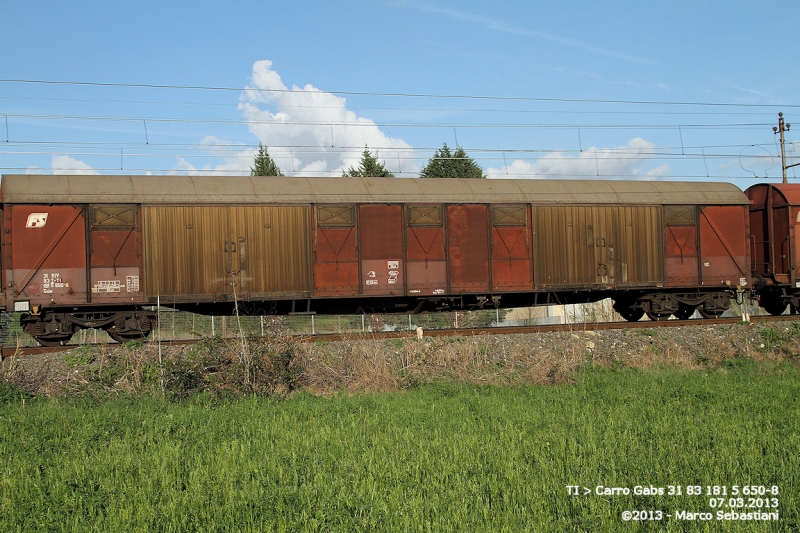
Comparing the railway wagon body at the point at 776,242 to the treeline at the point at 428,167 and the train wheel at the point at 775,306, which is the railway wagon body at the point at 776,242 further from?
the treeline at the point at 428,167

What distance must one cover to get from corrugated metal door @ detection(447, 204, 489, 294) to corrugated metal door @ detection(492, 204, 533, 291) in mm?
255

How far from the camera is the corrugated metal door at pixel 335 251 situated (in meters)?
15.5

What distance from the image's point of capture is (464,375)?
38.0 ft

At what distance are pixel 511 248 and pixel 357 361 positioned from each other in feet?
21.7

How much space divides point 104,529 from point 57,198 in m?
11.2

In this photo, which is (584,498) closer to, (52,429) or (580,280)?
(52,429)

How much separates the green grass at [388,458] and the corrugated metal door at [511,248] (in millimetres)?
6623

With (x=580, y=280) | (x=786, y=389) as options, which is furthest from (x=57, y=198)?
(x=786, y=389)

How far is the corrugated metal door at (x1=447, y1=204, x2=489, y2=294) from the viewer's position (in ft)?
53.7

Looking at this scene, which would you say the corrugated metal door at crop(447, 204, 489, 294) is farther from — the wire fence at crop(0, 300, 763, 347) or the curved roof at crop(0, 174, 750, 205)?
the wire fence at crop(0, 300, 763, 347)

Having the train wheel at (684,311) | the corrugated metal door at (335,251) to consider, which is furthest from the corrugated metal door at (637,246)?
the corrugated metal door at (335,251)

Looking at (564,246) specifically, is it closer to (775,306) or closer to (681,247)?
(681,247)

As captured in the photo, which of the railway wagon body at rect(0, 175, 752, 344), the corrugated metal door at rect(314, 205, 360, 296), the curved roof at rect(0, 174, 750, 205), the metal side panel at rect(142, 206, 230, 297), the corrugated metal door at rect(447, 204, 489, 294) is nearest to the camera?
the railway wagon body at rect(0, 175, 752, 344)

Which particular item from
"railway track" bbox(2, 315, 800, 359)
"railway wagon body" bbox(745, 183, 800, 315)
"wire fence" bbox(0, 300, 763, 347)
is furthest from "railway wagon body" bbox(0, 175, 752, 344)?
"wire fence" bbox(0, 300, 763, 347)
